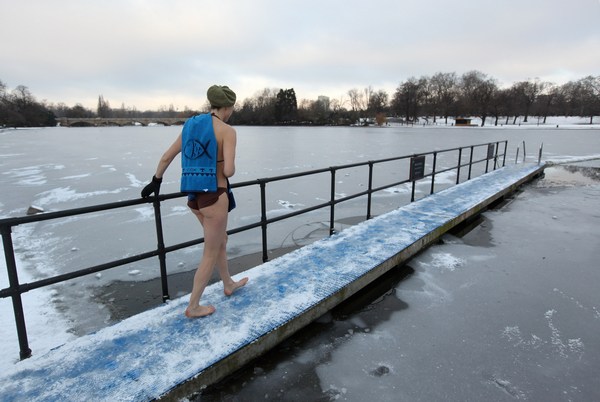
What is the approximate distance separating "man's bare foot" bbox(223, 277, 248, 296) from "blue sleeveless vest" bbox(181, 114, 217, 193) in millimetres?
1107

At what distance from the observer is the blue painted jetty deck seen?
2215mm

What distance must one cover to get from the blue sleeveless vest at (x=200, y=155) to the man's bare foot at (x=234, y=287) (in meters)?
1.11

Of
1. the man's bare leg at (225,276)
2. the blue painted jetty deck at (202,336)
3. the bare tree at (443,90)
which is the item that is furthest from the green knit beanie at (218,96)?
the bare tree at (443,90)

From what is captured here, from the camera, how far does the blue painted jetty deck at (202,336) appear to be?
2.21 meters

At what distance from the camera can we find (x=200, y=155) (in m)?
2.54

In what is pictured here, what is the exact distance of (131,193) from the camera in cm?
1095

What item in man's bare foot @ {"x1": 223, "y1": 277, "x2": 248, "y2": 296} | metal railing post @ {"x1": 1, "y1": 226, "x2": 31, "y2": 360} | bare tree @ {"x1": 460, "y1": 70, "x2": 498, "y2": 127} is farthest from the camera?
bare tree @ {"x1": 460, "y1": 70, "x2": 498, "y2": 127}

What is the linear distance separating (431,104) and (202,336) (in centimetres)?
11030

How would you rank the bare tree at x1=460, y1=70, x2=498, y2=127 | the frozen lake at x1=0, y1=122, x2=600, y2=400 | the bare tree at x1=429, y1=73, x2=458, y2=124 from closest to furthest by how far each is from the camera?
the frozen lake at x1=0, y1=122, x2=600, y2=400, the bare tree at x1=460, y1=70, x2=498, y2=127, the bare tree at x1=429, y1=73, x2=458, y2=124

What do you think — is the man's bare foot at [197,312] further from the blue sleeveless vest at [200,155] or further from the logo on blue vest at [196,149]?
the logo on blue vest at [196,149]

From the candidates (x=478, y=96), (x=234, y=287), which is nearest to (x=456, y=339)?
(x=234, y=287)

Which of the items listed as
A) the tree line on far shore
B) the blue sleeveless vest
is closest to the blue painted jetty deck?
the blue sleeveless vest

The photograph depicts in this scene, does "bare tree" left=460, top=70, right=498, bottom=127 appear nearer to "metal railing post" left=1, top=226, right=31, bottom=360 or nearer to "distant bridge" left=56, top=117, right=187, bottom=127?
"distant bridge" left=56, top=117, right=187, bottom=127

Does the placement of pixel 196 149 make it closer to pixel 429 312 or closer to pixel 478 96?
pixel 429 312
